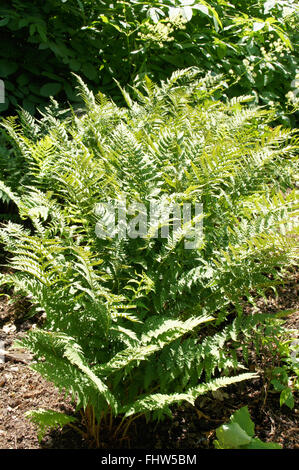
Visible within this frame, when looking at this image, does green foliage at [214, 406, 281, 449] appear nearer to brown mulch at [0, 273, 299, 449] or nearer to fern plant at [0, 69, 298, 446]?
fern plant at [0, 69, 298, 446]

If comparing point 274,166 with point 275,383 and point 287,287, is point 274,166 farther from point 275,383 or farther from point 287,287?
point 275,383

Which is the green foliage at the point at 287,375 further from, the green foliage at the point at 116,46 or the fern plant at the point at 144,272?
the green foliage at the point at 116,46

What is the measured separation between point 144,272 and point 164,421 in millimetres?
607

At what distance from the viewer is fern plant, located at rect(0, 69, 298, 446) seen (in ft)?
4.33

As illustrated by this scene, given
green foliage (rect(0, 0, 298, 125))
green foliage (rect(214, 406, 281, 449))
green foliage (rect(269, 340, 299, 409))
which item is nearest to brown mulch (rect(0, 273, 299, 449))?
green foliage (rect(269, 340, 299, 409))

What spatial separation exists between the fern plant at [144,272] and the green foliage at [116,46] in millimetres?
1128

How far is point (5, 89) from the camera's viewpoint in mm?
2830

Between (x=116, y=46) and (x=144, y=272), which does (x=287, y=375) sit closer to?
(x=144, y=272)

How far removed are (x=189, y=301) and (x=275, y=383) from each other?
19.3 inches

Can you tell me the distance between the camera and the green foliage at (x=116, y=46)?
2.84m

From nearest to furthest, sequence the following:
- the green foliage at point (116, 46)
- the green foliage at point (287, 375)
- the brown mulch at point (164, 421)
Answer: the brown mulch at point (164, 421), the green foliage at point (287, 375), the green foliage at point (116, 46)

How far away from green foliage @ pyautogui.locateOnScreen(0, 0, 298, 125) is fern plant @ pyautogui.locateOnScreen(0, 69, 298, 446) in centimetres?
113

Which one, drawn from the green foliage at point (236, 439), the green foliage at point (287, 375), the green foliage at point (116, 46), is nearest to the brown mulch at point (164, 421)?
the green foliage at point (287, 375)

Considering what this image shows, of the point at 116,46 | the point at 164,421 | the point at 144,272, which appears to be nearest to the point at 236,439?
the point at 164,421
